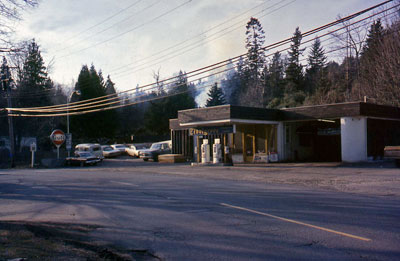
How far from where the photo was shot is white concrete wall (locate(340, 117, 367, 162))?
25297 millimetres

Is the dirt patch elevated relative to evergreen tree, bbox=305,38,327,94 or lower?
lower

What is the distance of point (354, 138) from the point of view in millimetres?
25297

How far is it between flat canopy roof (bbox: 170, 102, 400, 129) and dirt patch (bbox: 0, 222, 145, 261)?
62.7ft

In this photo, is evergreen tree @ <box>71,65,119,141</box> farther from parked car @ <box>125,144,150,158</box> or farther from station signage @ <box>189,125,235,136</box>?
station signage @ <box>189,125,235,136</box>

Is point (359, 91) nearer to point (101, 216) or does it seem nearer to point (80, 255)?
point (101, 216)

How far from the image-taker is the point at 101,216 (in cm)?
979

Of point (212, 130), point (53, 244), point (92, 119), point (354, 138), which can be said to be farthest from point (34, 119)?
point (53, 244)

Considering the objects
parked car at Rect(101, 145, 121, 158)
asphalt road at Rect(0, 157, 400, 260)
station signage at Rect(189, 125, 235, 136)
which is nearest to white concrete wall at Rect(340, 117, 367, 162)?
station signage at Rect(189, 125, 235, 136)

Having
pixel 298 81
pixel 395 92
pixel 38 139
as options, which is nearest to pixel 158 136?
pixel 38 139

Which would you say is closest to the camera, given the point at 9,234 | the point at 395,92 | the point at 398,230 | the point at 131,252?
the point at 131,252

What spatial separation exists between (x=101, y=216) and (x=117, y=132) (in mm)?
62446

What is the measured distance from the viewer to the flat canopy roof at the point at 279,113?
82.9 feet

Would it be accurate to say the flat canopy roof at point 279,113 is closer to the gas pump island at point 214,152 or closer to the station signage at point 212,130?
the station signage at point 212,130

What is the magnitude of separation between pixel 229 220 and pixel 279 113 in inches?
863
